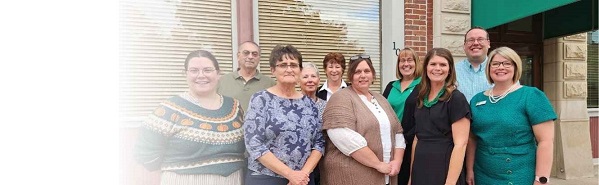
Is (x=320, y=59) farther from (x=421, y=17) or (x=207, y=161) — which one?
(x=207, y=161)

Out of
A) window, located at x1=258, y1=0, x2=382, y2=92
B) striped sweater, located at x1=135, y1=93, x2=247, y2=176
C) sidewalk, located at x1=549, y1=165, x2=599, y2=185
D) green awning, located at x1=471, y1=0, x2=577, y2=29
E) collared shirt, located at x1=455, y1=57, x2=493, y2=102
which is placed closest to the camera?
striped sweater, located at x1=135, y1=93, x2=247, y2=176

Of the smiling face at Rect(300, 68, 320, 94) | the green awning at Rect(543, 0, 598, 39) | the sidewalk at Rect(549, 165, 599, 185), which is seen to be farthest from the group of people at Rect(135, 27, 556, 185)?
the sidewalk at Rect(549, 165, 599, 185)

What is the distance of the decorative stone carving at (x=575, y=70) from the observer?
7.32 m

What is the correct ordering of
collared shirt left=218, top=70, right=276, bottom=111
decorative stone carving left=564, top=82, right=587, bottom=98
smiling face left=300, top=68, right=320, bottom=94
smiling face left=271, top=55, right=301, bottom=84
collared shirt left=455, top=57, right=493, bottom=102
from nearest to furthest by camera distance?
1. smiling face left=271, top=55, right=301, bottom=84
2. smiling face left=300, top=68, right=320, bottom=94
3. collared shirt left=455, top=57, right=493, bottom=102
4. collared shirt left=218, top=70, right=276, bottom=111
5. decorative stone carving left=564, top=82, right=587, bottom=98

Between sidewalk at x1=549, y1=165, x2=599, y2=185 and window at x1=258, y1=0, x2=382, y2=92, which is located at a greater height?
window at x1=258, y1=0, x2=382, y2=92

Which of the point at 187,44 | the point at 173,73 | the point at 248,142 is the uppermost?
the point at 187,44

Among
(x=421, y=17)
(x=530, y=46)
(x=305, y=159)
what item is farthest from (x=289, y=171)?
(x=530, y=46)

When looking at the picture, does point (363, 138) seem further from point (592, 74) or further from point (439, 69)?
point (592, 74)

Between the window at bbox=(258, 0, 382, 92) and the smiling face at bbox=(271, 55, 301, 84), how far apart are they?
2.94 meters

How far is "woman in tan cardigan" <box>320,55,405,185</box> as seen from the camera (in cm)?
275

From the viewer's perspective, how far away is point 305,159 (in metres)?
2.67

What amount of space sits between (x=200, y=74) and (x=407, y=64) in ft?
5.87

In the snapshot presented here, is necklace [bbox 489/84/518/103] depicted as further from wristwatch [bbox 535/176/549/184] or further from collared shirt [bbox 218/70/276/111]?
collared shirt [bbox 218/70/276/111]

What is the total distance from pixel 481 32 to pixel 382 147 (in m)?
1.48
